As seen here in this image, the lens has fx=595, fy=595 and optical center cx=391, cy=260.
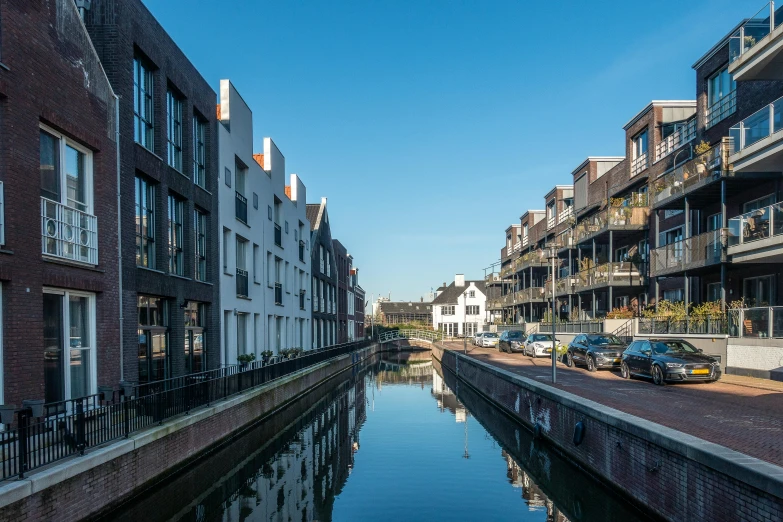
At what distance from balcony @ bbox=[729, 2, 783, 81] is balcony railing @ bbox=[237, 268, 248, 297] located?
17.8m

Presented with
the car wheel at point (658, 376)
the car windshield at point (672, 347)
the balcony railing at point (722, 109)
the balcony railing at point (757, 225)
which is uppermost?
the balcony railing at point (722, 109)

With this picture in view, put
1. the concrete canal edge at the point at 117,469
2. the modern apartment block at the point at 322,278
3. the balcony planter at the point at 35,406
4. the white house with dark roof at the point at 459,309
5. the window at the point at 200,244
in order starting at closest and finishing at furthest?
1. the concrete canal edge at the point at 117,469
2. the balcony planter at the point at 35,406
3. the window at the point at 200,244
4. the modern apartment block at the point at 322,278
5. the white house with dark roof at the point at 459,309

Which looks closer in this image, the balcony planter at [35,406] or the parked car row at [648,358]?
the balcony planter at [35,406]

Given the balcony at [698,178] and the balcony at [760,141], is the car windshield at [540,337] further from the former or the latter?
the balcony at [760,141]

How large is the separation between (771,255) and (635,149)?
15578 millimetres

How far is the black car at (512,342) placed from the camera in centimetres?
3844

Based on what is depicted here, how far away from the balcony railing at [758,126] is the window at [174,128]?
16805 millimetres

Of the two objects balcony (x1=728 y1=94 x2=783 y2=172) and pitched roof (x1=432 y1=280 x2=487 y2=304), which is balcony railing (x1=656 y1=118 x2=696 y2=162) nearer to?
balcony (x1=728 y1=94 x2=783 y2=172)

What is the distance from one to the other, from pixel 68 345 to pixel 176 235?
649cm

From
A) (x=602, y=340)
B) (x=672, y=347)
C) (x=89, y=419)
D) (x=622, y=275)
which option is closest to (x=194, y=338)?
(x=89, y=419)

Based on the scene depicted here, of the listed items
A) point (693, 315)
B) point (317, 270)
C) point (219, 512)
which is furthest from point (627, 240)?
point (219, 512)

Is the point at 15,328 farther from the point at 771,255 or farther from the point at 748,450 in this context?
the point at 771,255

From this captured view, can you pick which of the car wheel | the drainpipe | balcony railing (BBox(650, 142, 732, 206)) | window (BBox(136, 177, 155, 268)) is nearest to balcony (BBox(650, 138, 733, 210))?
balcony railing (BBox(650, 142, 732, 206))

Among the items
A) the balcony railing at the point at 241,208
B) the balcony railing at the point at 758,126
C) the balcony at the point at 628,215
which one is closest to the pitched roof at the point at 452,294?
the balcony at the point at 628,215
